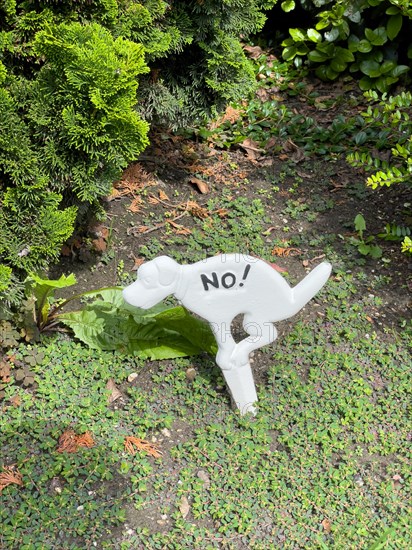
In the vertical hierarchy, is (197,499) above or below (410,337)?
above

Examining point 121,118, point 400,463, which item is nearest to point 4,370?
point 121,118

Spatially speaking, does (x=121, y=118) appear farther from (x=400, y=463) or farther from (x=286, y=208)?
(x=400, y=463)

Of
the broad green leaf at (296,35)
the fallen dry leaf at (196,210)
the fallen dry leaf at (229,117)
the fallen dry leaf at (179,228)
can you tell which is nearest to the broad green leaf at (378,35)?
the broad green leaf at (296,35)

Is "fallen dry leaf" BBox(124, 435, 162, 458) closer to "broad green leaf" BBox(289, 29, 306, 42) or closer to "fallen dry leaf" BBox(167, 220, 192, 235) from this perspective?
"fallen dry leaf" BBox(167, 220, 192, 235)

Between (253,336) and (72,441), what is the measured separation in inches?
39.1

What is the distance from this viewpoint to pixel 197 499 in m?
3.32

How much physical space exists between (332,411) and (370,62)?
3319 millimetres

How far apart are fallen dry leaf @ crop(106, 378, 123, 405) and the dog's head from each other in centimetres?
71

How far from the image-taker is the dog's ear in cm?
313

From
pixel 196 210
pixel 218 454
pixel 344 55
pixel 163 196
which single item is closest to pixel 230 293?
pixel 218 454

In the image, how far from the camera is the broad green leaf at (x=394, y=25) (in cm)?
567

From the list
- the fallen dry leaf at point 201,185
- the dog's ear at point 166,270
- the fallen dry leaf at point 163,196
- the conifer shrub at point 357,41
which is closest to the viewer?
the dog's ear at point 166,270

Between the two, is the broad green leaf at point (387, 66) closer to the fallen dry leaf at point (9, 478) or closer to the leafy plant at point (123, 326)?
the leafy plant at point (123, 326)

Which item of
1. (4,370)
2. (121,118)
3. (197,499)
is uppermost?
(121,118)
